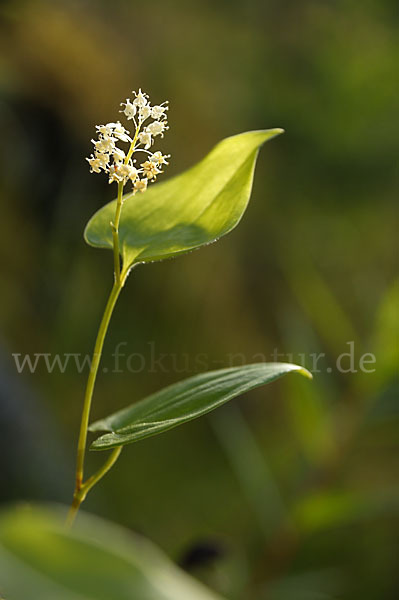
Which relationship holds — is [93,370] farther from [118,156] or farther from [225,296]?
[225,296]

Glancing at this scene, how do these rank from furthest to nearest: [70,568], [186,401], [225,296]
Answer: [225,296] → [186,401] → [70,568]

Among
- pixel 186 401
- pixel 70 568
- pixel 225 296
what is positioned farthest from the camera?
pixel 225 296

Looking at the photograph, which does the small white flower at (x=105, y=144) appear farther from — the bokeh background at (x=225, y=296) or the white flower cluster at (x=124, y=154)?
the bokeh background at (x=225, y=296)

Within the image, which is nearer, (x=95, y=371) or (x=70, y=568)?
(x=70, y=568)

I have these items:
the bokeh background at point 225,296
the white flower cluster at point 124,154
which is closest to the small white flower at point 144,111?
the white flower cluster at point 124,154

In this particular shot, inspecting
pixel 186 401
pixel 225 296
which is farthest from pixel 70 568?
pixel 225 296

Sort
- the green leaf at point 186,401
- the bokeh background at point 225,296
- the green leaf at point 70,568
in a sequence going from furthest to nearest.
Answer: the bokeh background at point 225,296
the green leaf at point 186,401
the green leaf at point 70,568

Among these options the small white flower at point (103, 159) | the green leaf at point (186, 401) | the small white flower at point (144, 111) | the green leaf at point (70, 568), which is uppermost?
the small white flower at point (144, 111)
